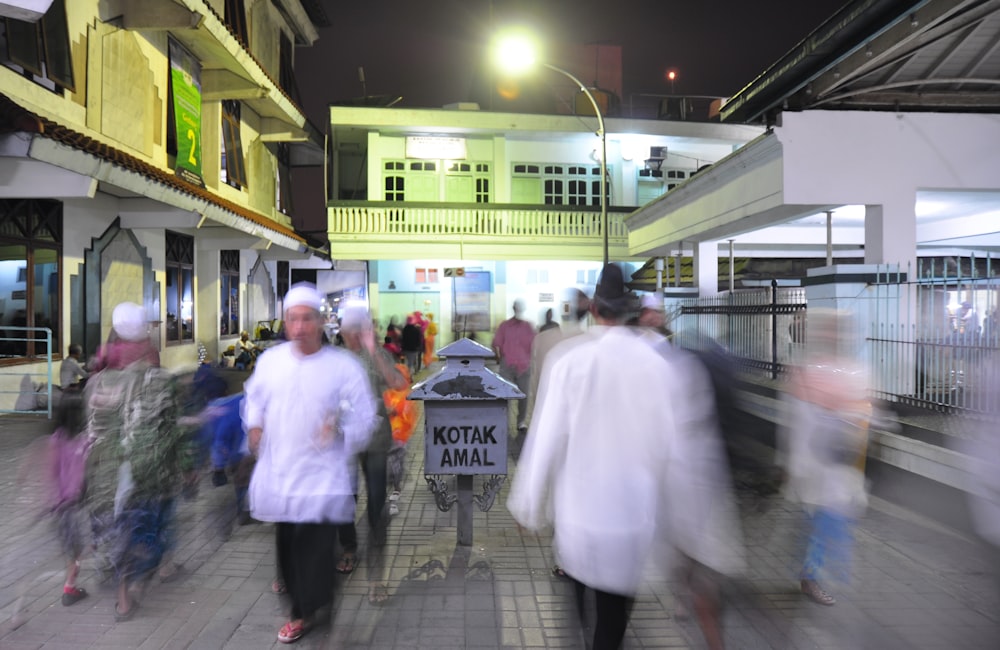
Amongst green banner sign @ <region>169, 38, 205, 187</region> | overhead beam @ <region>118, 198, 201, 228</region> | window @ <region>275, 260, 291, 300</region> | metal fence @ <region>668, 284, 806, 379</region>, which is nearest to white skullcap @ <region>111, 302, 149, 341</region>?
metal fence @ <region>668, 284, 806, 379</region>

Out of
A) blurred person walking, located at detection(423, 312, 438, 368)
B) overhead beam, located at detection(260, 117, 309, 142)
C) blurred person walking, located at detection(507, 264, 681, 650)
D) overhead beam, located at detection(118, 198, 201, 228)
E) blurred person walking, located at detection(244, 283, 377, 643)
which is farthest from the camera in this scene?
overhead beam, located at detection(260, 117, 309, 142)

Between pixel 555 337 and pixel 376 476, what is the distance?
2954 millimetres

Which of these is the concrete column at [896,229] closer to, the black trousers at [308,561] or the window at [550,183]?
the black trousers at [308,561]

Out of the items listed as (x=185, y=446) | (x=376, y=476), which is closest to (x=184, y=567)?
(x=185, y=446)

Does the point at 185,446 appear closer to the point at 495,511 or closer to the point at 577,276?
the point at 495,511

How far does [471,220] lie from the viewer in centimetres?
2333

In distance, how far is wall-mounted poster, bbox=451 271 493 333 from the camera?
83.0 feet

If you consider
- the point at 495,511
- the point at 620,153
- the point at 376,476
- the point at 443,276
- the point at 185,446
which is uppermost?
the point at 620,153

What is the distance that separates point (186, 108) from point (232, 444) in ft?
39.6

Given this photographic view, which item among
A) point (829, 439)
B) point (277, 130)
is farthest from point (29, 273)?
point (277, 130)

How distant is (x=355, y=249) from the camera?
909 inches

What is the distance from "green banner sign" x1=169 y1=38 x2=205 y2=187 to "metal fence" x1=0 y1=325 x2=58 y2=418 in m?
5.54

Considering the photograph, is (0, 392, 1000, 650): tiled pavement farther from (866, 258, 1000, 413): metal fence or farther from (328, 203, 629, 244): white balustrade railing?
(328, 203, 629, 244): white balustrade railing

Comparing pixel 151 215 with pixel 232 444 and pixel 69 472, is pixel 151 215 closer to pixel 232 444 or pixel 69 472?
pixel 232 444
